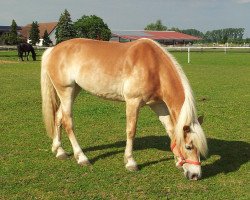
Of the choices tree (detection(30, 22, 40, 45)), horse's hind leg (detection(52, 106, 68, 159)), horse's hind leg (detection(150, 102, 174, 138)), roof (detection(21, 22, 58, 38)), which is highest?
roof (detection(21, 22, 58, 38))

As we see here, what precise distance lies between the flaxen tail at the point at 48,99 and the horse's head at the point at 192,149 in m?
2.43

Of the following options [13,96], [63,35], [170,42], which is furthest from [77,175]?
[170,42]

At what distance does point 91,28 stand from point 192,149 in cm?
8770

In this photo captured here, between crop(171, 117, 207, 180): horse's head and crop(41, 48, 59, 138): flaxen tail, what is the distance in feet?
7.96

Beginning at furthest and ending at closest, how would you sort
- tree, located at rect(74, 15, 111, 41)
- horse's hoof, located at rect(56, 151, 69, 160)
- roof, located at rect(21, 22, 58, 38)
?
roof, located at rect(21, 22, 58, 38)
tree, located at rect(74, 15, 111, 41)
horse's hoof, located at rect(56, 151, 69, 160)

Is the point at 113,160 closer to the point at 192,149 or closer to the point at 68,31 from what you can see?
the point at 192,149

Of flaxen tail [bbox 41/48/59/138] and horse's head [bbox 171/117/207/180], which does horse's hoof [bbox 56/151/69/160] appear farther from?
horse's head [bbox 171/117/207/180]

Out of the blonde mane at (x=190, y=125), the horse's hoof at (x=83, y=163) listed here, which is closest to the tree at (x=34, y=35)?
the horse's hoof at (x=83, y=163)

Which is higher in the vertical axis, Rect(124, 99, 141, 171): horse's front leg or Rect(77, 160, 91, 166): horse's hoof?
Rect(124, 99, 141, 171): horse's front leg

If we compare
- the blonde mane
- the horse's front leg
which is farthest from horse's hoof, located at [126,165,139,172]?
the blonde mane

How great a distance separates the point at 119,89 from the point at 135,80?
0.41m

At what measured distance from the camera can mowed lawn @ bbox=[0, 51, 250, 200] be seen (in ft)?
16.9

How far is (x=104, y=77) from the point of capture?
614 centimetres

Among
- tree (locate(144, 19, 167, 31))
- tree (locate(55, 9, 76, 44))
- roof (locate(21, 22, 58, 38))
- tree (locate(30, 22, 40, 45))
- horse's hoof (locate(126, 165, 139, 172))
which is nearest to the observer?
horse's hoof (locate(126, 165, 139, 172))
